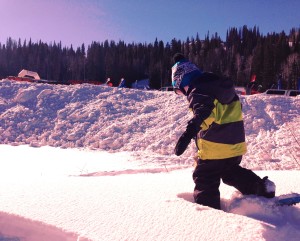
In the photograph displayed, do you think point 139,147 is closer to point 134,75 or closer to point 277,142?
point 277,142

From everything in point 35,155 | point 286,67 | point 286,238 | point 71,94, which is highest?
point 286,67

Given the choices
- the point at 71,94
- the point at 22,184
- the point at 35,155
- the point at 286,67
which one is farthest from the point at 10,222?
the point at 286,67

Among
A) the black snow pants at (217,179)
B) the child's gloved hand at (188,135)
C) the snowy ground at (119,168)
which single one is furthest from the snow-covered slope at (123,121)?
the child's gloved hand at (188,135)

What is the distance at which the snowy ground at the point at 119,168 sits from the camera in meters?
1.96

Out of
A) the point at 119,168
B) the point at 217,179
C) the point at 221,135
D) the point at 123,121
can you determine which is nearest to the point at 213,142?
the point at 221,135

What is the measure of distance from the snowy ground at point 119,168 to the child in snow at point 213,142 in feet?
0.53

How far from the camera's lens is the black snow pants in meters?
2.61

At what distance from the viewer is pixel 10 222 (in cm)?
204

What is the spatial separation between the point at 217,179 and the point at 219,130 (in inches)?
14.9

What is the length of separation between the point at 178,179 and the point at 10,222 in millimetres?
1638

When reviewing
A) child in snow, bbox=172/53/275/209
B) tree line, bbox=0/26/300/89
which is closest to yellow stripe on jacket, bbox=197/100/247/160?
child in snow, bbox=172/53/275/209

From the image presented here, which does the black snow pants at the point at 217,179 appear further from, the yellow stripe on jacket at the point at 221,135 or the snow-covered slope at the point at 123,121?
the snow-covered slope at the point at 123,121

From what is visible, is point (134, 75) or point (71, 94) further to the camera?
point (134, 75)

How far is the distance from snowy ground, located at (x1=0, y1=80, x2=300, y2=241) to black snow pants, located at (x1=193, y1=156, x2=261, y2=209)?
11 centimetres
